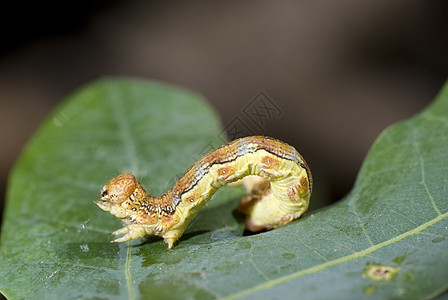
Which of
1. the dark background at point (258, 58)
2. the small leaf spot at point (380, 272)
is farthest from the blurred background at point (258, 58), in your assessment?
the small leaf spot at point (380, 272)

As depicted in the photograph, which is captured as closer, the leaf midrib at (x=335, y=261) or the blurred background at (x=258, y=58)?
the leaf midrib at (x=335, y=261)

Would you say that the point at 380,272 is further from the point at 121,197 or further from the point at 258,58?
the point at 258,58

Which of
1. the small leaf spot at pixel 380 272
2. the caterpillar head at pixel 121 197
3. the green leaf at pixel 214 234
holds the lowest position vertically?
the small leaf spot at pixel 380 272

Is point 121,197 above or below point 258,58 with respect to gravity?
below

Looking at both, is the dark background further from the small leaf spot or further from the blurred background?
the small leaf spot

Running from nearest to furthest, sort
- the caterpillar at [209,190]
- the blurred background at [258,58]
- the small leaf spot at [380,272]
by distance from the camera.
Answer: the small leaf spot at [380,272], the caterpillar at [209,190], the blurred background at [258,58]

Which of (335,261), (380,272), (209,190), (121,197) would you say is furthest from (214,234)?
(380,272)

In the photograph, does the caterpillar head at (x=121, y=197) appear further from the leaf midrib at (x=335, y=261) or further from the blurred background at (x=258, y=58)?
the blurred background at (x=258, y=58)

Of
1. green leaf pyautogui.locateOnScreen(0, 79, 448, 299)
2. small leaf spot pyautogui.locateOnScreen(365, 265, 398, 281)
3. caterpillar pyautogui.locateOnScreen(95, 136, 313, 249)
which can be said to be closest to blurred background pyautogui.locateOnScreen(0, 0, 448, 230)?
green leaf pyautogui.locateOnScreen(0, 79, 448, 299)
